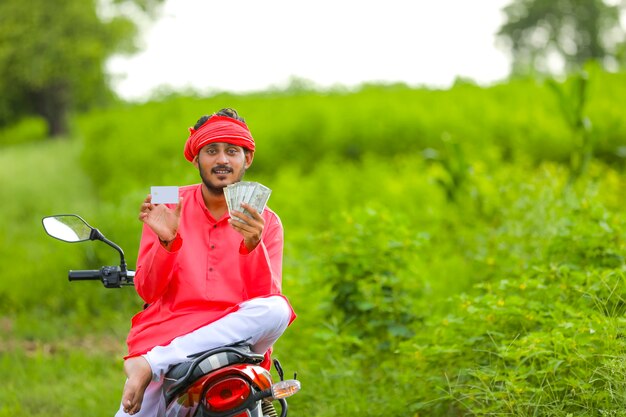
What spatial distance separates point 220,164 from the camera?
3.60 m

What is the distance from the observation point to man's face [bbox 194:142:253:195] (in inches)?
142

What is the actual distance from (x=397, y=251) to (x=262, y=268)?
3.29 m

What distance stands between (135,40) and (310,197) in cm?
1620

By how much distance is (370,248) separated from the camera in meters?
6.62

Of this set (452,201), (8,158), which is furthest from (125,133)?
(452,201)

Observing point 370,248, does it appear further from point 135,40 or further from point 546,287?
point 135,40

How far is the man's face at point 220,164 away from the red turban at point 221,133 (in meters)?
0.03

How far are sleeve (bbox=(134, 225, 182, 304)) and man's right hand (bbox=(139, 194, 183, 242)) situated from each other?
2.3 inches

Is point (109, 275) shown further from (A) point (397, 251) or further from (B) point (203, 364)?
(A) point (397, 251)

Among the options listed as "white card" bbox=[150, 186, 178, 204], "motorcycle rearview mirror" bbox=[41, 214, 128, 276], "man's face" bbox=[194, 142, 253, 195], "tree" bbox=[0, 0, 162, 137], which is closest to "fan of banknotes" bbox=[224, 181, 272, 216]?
"white card" bbox=[150, 186, 178, 204]

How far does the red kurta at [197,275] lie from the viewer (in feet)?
11.3

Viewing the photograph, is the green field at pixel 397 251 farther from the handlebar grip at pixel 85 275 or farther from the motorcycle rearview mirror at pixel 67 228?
the motorcycle rearview mirror at pixel 67 228

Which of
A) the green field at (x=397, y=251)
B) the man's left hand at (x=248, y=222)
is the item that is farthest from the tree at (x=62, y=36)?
the man's left hand at (x=248, y=222)

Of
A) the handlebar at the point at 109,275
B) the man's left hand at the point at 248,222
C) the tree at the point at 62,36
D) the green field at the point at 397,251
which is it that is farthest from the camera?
the tree at the point at 62,36
